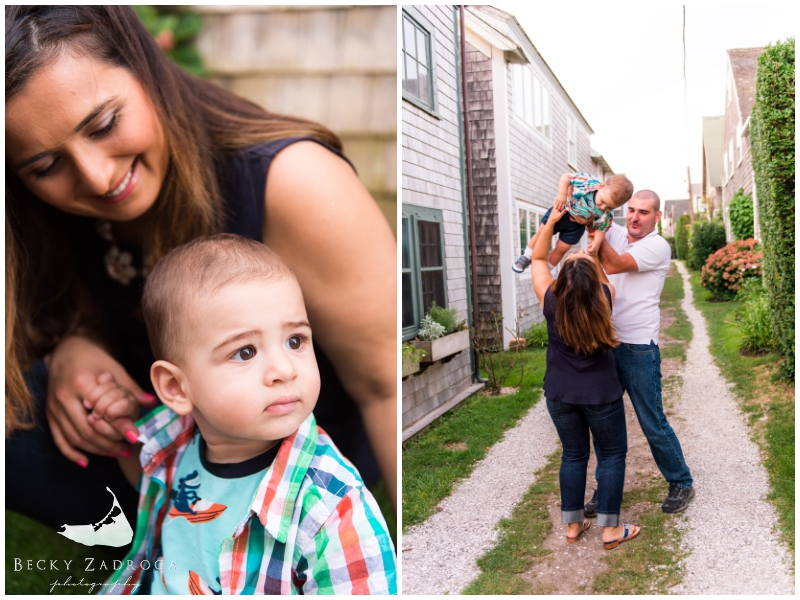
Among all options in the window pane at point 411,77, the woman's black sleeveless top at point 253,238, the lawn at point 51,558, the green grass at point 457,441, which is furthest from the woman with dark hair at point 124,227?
the window pane at point 411,77

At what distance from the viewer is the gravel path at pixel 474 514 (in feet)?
7.70

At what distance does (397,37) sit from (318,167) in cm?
64

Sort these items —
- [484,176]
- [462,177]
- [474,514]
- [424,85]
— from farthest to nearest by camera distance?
[484,176], [462,177], [424,85], [474,514]

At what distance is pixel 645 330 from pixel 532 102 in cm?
172

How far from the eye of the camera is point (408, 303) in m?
2.96

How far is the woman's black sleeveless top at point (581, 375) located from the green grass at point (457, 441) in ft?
1.81

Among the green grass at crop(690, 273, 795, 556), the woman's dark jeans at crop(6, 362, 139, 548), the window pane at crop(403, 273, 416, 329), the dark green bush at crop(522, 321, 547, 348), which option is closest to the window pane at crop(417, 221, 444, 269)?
the window pane at crop(403, 273, 416, 329)

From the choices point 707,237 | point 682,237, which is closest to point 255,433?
point 682,237

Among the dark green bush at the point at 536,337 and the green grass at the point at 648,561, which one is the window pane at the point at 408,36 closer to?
the dark green bush at the point at 536,337

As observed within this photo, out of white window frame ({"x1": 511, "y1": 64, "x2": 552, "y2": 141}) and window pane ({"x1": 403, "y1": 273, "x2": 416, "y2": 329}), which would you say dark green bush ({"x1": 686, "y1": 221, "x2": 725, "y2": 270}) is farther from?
window pane ({"x1": 403, "y1": 273, "x2": 416, "y2": 329})

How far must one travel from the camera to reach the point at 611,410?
2.32 meters

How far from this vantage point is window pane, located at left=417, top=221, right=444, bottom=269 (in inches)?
120

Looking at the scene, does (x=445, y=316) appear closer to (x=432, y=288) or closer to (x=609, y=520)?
(x=432, y=288)

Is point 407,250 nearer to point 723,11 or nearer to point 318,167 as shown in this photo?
point 318,167
